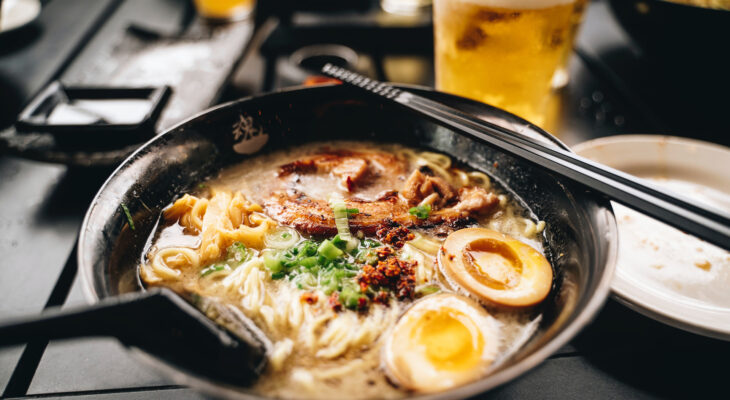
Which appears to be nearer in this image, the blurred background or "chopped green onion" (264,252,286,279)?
"chopped green onion" (264,252,286,279)

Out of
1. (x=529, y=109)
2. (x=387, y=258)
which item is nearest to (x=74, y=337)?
(x=387, y=258)

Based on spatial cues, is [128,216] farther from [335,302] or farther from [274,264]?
[335,302]

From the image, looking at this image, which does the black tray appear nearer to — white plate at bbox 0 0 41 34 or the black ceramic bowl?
the black ceramic bowl

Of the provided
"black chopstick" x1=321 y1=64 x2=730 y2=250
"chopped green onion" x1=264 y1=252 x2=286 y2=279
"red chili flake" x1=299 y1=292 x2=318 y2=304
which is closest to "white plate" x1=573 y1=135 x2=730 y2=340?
"black chopstick" x1=321 y1=64 x2=730 y2=250

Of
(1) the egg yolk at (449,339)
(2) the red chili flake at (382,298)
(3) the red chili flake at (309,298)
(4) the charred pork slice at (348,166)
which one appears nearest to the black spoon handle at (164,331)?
(3) the red chili flake at (309,298)

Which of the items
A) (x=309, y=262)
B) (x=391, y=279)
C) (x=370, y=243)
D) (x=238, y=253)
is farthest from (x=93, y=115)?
(x=391, y=279)
